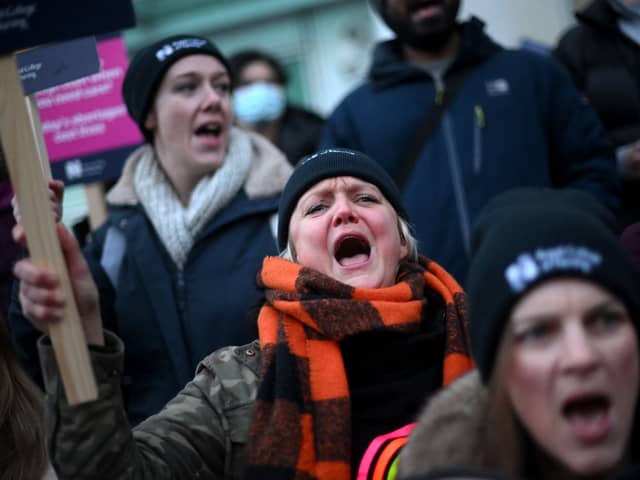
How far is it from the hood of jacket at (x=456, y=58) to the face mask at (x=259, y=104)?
1762 mm

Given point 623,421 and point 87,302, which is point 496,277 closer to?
point 623,421

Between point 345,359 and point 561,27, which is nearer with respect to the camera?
point 345,359

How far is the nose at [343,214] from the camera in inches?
121

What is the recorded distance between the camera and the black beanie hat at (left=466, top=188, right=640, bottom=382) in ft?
6.64

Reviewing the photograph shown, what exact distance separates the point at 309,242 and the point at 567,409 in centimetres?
123

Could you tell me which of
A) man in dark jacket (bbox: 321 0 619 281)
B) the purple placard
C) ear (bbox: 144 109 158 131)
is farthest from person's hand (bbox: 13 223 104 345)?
the purple placard

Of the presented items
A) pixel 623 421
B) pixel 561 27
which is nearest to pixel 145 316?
pixel 623 421

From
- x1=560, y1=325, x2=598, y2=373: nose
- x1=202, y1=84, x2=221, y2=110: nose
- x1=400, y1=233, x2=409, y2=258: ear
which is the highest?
x1=202, y1=84, x2=221, y2=110: nose

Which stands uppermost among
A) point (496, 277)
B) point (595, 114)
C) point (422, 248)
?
point (496, 277)

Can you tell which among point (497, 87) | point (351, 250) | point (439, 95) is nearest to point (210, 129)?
point (439, 95)

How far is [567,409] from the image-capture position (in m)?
1.99

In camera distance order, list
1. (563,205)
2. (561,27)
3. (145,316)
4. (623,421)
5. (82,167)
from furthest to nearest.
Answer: (561,27), (82,167), (145,316), (563,205), (623,421)

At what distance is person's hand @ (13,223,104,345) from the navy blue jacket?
3.93 feet

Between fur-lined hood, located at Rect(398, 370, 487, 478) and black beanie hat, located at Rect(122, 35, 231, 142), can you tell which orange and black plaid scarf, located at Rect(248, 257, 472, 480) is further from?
black beanie hat, located at Rect(122, 35, 231, 142)
